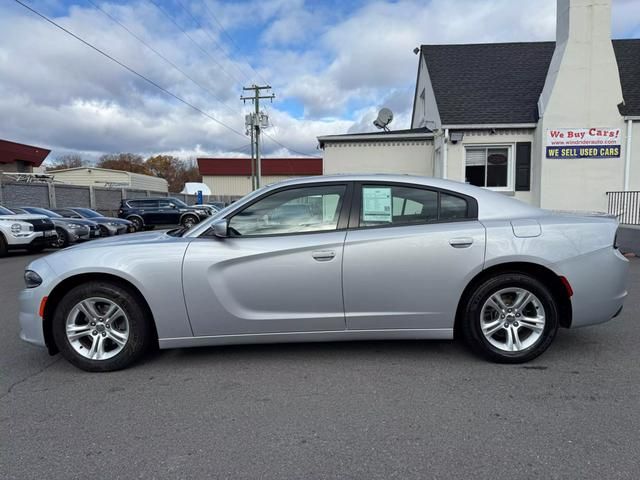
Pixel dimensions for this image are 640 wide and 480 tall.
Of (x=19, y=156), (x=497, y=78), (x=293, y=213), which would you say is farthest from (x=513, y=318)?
(x=19, y=156)

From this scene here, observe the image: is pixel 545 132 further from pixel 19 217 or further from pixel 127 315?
pixel 19 217

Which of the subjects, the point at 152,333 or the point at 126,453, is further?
the point at 152,333

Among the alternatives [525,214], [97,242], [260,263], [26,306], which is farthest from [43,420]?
[525,214]

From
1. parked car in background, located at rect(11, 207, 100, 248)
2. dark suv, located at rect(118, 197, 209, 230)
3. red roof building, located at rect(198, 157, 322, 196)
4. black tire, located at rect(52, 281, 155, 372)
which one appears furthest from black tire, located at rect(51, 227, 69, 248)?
red roof building, located at rect(198, 157, 322, 196)

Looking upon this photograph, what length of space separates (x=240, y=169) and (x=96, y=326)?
53.2 m

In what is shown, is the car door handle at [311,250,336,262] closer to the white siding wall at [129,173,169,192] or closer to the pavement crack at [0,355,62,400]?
the pavement crack at [0,355,62,400]

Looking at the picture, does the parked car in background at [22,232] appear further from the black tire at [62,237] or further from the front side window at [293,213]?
the front side window at [293,213]

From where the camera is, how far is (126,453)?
242cm

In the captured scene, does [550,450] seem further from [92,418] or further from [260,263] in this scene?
[92,418]

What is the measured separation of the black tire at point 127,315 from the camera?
3.42m

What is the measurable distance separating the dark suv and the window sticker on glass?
19.3m

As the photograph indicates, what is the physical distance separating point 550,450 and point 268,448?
5.29 feet

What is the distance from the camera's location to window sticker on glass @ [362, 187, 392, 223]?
356cm

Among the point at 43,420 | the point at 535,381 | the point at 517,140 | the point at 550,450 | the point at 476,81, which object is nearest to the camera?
the point at 550,450
